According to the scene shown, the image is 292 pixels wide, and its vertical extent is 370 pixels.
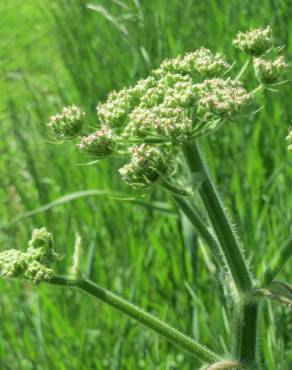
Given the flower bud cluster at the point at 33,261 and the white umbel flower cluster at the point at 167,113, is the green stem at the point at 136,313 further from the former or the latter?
the white umbel flower cluster at the point at 167,113

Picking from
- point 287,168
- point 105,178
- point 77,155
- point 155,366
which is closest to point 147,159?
point 155,366

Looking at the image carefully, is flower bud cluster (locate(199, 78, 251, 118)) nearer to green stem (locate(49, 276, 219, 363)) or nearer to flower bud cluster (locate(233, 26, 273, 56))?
flower bud cluster (locate(233, 26, 273, 56))

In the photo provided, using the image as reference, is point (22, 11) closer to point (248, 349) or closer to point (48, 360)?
point (48, 360)

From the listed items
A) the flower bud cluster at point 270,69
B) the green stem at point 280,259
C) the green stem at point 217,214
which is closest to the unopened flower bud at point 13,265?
the green stem at point 217,214

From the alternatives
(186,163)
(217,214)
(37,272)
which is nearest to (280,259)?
(217,214)

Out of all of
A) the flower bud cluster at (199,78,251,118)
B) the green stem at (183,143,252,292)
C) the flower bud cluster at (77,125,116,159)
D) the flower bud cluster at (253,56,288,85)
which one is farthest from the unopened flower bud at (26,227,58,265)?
the flower bud cluster at (253,56,288,85)

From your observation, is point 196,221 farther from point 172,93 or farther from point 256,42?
point 256,42
